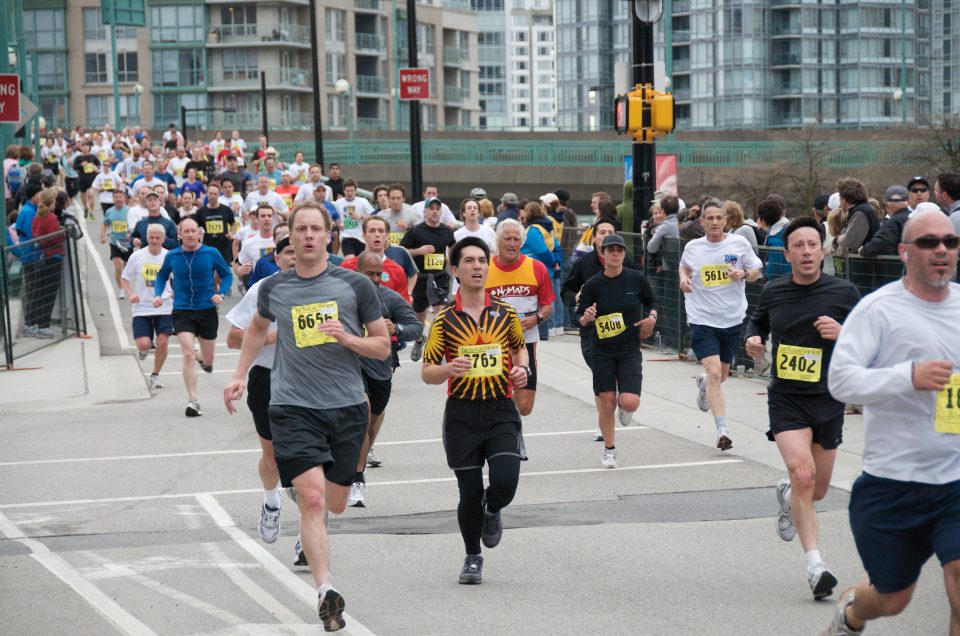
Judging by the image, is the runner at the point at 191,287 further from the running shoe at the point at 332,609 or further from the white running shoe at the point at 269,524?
the running shoe at the point at 332,609

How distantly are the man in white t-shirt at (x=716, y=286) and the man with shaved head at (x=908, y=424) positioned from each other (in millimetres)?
6847

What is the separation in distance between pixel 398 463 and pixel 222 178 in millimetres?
17197

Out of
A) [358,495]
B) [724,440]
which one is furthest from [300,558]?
[724,440]

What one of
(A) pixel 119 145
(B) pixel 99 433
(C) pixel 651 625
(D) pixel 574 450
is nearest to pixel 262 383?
(C) pixel 651 625

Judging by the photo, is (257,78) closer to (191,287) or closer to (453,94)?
(453,94)

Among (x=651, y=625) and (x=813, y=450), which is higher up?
(x=813, y=450)

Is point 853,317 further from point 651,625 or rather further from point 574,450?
point 574,450

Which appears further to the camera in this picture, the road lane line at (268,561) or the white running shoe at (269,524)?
the white running shoe at (269,524)

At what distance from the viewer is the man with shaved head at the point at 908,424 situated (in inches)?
219

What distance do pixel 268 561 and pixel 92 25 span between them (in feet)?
334

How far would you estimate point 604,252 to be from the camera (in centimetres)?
1196

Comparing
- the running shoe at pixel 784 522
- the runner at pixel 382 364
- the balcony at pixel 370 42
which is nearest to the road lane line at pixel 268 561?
the runner at pixel 382 364

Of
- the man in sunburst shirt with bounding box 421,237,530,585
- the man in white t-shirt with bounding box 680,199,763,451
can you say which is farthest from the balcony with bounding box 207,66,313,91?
the man in sunburst shirt with bounding box 421,237,530,585

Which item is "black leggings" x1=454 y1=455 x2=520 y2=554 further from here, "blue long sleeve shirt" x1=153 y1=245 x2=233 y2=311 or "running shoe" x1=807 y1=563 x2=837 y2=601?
"blue long sleeve shirt" x1=153 y1=245 x2=233 y2=311
